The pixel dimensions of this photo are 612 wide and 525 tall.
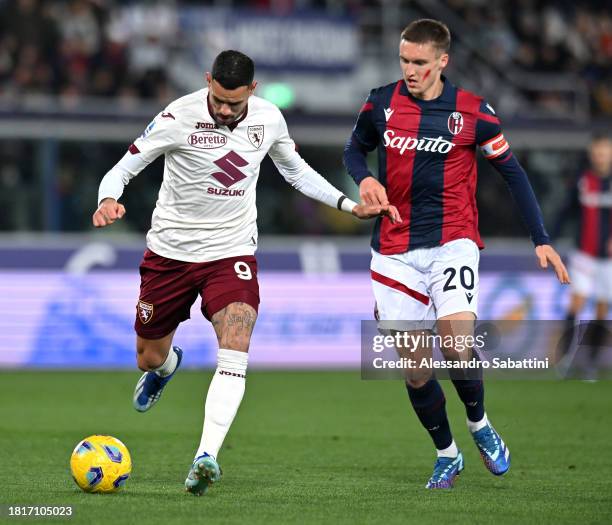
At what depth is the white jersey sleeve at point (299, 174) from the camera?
7.80m

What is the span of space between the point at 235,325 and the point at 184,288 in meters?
0.76

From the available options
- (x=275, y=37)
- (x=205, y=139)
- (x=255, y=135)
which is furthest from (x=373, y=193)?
(x=275, y=37)

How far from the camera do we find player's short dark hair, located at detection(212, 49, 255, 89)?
7020 mm

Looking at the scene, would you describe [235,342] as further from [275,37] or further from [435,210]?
[275,37]

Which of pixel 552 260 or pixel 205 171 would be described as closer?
pixel 552 260

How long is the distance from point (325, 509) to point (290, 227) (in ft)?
39.2

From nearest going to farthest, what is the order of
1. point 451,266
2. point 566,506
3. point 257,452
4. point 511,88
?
1. point 566,506
2. point 451,266
3. point 257,452
4. point 511,88

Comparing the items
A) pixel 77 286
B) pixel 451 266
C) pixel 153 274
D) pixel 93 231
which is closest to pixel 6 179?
pixel 93 231

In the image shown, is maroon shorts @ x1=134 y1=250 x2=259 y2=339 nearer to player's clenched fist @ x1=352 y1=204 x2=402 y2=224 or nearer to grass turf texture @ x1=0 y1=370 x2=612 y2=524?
player's clenched fist @ x1=352 y1=204 x2=402 y2=224

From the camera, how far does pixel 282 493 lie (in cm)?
703

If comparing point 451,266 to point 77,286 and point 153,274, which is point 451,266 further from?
point 77,286

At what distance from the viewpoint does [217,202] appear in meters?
7.59

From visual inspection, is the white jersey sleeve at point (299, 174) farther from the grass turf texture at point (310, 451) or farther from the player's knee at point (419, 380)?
the grass turf texture at point (310, 451)

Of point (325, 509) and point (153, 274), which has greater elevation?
point (153, 274)
